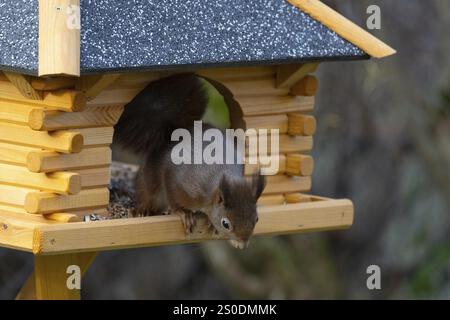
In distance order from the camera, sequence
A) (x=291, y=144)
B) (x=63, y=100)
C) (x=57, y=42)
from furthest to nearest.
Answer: (x=291, y=144)
(x=63, y=100)
(x=57, y=42)

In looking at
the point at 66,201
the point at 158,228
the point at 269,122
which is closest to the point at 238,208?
the point at 158,228

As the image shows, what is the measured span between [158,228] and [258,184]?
36 centimetres

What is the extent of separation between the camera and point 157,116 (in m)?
4.04

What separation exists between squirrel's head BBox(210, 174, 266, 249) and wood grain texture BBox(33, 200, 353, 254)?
10 cm

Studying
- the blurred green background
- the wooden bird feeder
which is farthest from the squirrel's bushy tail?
the blurred green background

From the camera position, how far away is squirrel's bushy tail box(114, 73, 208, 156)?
4.01m

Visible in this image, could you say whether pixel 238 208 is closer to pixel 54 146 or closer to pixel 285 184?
pixel 285 184

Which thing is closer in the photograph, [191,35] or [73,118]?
[73,118]

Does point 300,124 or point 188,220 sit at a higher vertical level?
point 300,124

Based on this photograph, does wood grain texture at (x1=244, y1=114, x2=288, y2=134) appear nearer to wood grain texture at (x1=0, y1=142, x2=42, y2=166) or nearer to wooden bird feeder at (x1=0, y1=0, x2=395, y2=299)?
wooden bird feeder at (x1=0, y1=0, x2=395, y2=299)

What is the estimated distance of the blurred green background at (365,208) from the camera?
623cm

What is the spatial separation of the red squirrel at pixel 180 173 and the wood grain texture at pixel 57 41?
525 millimetres
